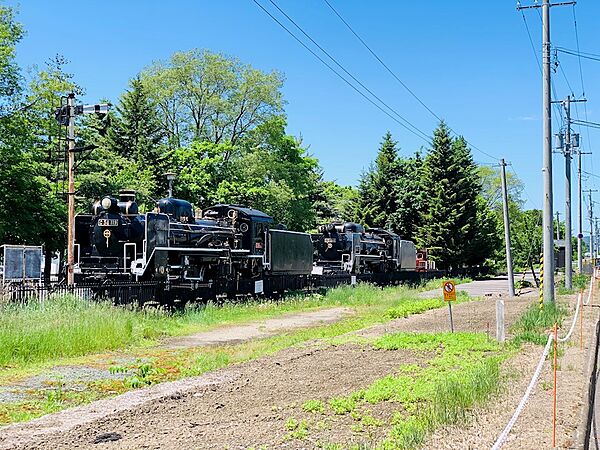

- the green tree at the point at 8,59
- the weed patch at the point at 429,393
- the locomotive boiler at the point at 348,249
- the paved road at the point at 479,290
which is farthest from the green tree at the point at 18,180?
the weed patch at the point at 429,393

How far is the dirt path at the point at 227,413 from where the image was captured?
23.9 feet

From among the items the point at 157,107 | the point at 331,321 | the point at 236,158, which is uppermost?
the point at 157,107

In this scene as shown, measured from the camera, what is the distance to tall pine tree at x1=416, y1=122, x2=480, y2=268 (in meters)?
58.1

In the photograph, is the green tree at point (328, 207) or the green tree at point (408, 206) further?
the green tree at point (328, 207)

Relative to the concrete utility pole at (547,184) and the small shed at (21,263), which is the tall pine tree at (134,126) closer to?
the small shed at (21,263)

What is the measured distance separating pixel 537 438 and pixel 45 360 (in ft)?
31.1

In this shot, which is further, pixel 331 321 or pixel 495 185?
pixel 495 185

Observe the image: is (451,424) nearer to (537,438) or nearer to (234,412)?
(537,438)

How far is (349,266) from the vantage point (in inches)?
1563

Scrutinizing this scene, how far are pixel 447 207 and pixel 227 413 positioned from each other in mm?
51463

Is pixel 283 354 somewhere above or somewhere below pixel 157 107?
below

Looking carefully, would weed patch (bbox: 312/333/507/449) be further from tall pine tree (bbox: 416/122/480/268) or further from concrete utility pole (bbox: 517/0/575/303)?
tall pine tree (bbox: 416/122/480/268)

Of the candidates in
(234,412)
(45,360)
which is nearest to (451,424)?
(234,412)

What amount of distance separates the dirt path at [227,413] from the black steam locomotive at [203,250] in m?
10.8
